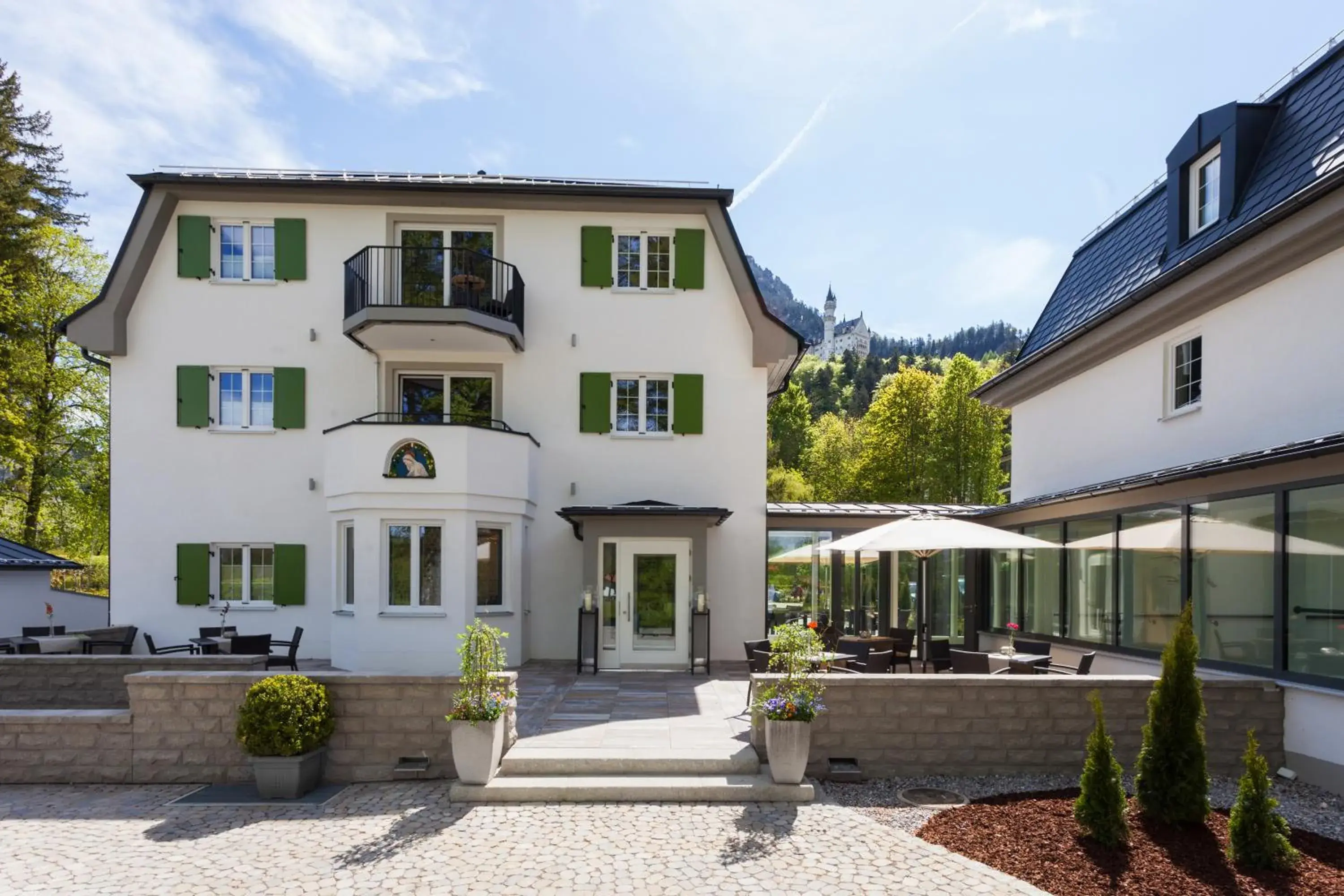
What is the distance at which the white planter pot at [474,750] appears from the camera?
725 centimetres

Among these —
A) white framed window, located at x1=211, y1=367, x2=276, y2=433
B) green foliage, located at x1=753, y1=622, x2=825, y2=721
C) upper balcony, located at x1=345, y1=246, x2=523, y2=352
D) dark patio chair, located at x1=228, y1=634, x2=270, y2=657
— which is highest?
upper balcony, located at x1=345, y1=246, x2=523, y2=352

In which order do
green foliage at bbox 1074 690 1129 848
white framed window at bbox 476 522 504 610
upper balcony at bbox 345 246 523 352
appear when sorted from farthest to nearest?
1. upper balcony at bbox 345 246 523 352
2. white framed window at bbox 476 522 504 610
3. green foliage at bbox 1074 690 1129 848

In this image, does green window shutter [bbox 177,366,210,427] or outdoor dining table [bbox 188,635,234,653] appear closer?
outdoor dining table [bbox 188,635,234,653]

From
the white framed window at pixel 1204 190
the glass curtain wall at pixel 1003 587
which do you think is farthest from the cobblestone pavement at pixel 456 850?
the white framed window at pixel 1204 190

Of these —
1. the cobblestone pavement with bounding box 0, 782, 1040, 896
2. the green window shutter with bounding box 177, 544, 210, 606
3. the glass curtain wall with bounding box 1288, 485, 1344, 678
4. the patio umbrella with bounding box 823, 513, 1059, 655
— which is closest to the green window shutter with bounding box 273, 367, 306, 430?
the green window shutter with bounding box 177, 544, 210, 606

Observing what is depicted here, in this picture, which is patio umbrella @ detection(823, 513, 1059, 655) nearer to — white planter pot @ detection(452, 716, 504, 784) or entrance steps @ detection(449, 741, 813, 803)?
entrance steps @ detection(449, 741, 813, 803)

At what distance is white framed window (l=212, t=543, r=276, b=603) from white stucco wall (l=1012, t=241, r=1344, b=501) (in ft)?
48.8

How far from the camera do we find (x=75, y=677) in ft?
32.5

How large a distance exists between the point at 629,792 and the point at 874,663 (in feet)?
13.0

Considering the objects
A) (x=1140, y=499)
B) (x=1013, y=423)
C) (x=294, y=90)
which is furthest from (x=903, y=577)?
(x=294, y=90)

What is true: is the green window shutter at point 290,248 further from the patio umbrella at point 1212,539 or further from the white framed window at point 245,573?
the patio umbrella at point 1212,539

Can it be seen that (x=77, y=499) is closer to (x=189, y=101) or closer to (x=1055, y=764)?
(x=189, y=101)

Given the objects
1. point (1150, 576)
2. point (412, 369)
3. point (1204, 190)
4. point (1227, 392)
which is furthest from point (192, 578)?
point (1204, 190)

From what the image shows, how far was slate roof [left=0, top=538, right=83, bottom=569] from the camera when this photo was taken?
50.2 feet
